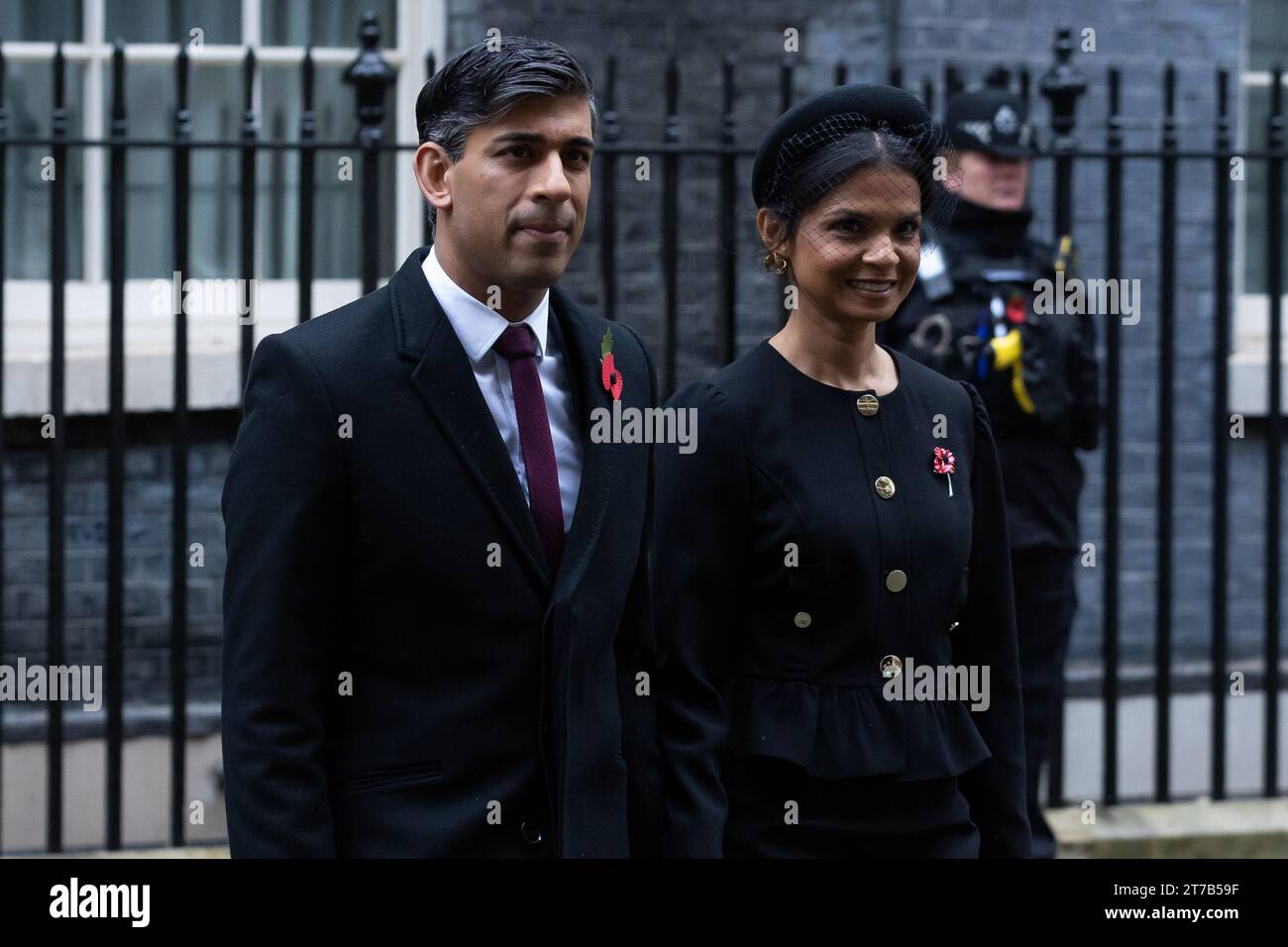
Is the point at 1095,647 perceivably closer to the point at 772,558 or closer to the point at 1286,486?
the point at 1286,486

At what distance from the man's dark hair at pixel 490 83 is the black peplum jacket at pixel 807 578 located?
0.65 metres

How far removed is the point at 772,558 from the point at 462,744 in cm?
69

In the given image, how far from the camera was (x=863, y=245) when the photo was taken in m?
3.10

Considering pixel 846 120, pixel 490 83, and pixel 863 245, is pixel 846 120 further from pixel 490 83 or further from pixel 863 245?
pixel 490 83

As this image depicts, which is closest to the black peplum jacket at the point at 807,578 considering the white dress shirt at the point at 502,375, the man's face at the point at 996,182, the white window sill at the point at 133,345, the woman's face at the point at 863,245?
the woman's face at the point at 863,245

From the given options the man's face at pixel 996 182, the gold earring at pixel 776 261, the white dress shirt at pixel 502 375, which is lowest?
the white dress shirt at pixel 502 375

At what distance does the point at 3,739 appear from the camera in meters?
6.37

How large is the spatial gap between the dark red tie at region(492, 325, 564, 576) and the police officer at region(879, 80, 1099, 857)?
8.30 feet

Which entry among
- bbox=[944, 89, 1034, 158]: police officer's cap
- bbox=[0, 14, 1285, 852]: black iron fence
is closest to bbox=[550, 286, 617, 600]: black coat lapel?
bbox=[0, 14, 1285, 852]: black iron fence

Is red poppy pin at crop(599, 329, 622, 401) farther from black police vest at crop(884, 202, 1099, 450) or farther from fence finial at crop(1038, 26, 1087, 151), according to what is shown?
fence finial at crop(1038, 26, 1087, 151)

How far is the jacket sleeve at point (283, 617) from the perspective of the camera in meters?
2.51

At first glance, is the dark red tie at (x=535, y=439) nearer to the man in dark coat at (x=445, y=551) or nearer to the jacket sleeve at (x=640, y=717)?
the man in dark coat at (x=445, y=551)

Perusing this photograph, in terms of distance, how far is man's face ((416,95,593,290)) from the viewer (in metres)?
2.62

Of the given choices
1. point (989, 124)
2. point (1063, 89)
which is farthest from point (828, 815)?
point (1063, 89)
